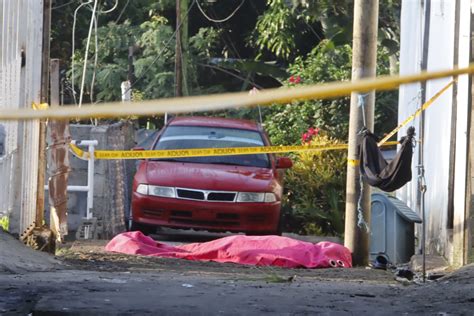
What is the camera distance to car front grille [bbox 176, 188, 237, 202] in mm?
13773

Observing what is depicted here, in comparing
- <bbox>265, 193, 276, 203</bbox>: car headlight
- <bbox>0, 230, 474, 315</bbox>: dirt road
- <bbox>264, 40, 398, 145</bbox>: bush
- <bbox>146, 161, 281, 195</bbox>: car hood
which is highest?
<bbox>264, 40, 398, 145</bbox>: bush

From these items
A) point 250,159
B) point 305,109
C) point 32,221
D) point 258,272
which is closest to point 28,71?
point 32,221

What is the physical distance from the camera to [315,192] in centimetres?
1880

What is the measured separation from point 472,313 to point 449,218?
17.3ft

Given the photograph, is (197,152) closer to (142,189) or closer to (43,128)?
(142,189)

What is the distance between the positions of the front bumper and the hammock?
268 centimetres

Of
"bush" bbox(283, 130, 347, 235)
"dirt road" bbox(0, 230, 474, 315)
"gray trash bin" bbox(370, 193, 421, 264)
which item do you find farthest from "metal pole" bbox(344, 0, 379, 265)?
"bush" bbox(283, 130, 347, 235)

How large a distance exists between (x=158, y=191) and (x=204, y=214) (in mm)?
627

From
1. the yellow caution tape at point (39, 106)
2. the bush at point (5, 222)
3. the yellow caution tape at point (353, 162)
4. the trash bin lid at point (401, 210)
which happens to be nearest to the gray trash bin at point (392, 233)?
the trash bin lid at point (401, 210)

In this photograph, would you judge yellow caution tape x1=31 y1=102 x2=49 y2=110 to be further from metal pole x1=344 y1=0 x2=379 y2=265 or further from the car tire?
the car tire

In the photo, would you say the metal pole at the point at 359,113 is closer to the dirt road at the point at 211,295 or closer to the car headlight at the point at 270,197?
the car headlight at the point at 270,197

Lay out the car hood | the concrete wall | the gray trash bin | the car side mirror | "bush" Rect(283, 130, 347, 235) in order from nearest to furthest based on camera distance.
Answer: the gray trash bin, the car hood, the car side mirror, the concrete wall, "bush" Rect(283, 130, 347, 235)

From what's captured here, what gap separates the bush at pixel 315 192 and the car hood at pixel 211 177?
13.5ft

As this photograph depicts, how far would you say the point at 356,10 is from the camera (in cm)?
1148
